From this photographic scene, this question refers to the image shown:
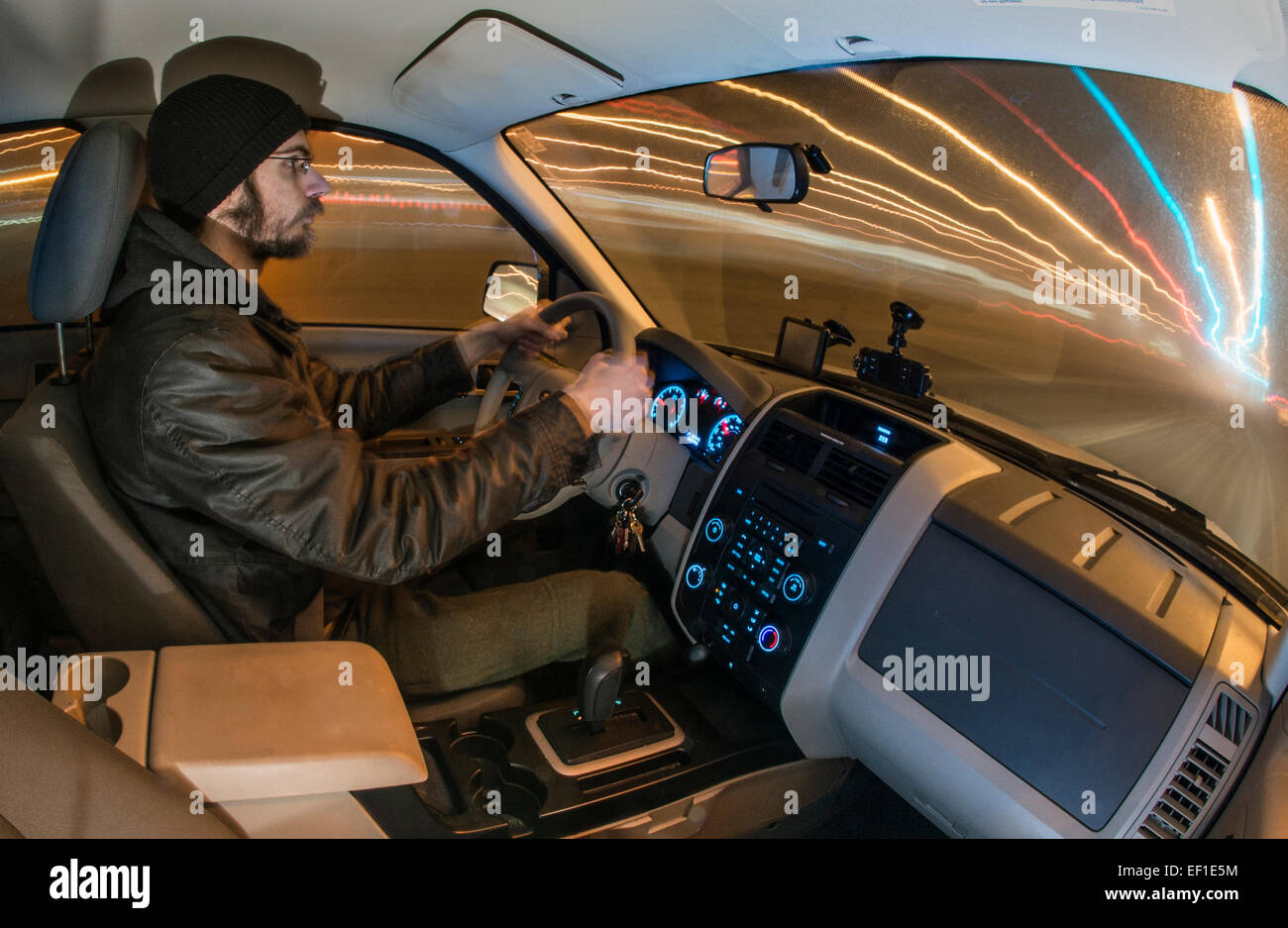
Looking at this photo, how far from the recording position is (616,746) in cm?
218

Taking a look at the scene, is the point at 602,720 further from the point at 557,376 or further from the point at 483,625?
the point at 557,376

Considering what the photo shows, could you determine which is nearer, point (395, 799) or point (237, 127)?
point (395, 799)

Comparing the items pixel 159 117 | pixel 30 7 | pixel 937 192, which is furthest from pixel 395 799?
pixel 937 192

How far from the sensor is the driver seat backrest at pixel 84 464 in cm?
164

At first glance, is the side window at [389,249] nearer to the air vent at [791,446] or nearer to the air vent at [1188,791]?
the air vent at [791,446]

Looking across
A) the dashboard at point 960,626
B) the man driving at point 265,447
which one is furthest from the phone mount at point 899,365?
the man driving at point 265,447

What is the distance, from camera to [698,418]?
260 centimetres

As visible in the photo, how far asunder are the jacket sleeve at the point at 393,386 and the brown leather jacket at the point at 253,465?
566 millimetres

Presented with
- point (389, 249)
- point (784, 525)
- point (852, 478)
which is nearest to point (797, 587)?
point (784, 525)

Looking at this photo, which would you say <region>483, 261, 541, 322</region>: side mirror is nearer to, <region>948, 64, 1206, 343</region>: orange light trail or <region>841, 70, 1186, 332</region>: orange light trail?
<region>948, 64, 1206, 343</region>: orange light trail

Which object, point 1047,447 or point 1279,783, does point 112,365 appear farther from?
point 1279,783

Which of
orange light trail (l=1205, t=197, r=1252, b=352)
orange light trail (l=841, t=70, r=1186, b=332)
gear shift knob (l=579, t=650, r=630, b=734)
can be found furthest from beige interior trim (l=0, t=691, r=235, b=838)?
orange light trail (l=841, t=70, r=1186, b=332)

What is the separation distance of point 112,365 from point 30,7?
88 cm
